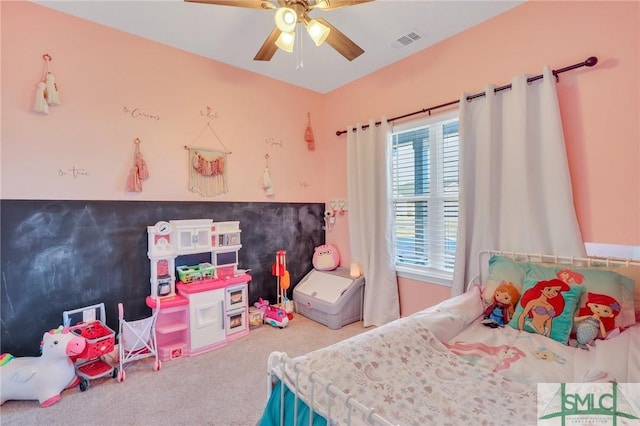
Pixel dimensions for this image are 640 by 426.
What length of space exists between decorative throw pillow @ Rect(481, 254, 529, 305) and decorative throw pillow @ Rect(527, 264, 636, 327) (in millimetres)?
150

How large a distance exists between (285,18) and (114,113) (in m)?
1.71

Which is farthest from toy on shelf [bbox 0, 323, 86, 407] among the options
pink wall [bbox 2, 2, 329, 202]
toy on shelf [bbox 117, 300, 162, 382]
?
pink wall [bbox 2, 2, 329, 202]

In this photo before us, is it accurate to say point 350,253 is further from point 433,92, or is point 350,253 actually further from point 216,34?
point 216,34

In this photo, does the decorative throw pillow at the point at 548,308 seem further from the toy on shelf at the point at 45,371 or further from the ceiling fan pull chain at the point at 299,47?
the toy on shelf at the point at 45,371

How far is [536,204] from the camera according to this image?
215 cm

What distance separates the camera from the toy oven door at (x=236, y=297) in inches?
111

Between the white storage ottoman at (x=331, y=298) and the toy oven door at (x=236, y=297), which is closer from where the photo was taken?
the toy oven door at (x=236, y=297)

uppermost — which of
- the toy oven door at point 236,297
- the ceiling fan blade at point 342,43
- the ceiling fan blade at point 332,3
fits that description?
the ceiling fan blade at point 332,3

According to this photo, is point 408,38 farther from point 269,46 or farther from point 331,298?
point 331,298

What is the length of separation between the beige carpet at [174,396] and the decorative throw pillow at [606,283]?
6.57 feet

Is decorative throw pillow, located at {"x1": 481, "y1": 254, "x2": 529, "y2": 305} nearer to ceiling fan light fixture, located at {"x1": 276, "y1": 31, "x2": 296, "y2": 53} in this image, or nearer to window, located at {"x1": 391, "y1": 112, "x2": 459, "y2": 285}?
window, located at {"x1": 391, "y1": 112, "x2": 459, "y2": 285}

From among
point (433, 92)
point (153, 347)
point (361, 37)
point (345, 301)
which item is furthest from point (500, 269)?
point (153, 347)

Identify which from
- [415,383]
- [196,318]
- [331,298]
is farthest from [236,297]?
[415,383]

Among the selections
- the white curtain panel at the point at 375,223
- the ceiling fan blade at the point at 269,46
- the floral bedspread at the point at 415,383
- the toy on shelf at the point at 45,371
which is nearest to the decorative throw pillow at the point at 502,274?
the floral bedspread at the point at 415,383
